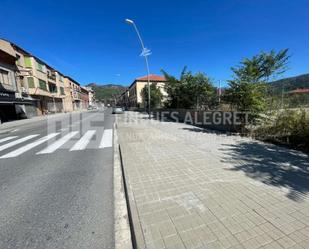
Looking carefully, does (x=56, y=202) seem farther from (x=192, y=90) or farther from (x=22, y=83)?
(x=22, y=83)

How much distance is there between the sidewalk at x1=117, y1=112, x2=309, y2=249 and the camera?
2.08 metres

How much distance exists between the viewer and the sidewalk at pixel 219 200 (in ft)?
6.81

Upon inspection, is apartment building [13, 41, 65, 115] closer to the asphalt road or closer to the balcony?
the balcony

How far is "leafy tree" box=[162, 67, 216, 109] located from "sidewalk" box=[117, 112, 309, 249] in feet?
25.7

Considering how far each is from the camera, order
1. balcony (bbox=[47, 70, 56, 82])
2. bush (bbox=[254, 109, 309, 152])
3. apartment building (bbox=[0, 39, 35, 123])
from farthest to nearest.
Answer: balcony (bbox=[47, 70, 56, 82]), apartment building (bbox=[0, 39, 35, 123]), bush (bbox=[254, 109, 309, 152])

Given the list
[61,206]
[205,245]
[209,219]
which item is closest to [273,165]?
[209,219]

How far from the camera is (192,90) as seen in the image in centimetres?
1495

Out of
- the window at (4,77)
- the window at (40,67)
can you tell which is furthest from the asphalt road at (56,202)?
the window at (40,67)

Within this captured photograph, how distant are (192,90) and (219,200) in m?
13.0

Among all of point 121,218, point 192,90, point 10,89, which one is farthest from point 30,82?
point 121,218

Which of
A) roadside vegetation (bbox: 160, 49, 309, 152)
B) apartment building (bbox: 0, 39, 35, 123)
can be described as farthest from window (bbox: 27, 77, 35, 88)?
roadside vegetation (bbox: 160, 49, 309, 152)

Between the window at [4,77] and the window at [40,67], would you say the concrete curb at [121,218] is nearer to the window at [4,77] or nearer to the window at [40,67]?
the window at [4,77]

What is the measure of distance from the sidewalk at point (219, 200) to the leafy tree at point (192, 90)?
7.85 meters

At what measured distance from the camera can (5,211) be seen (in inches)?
115
